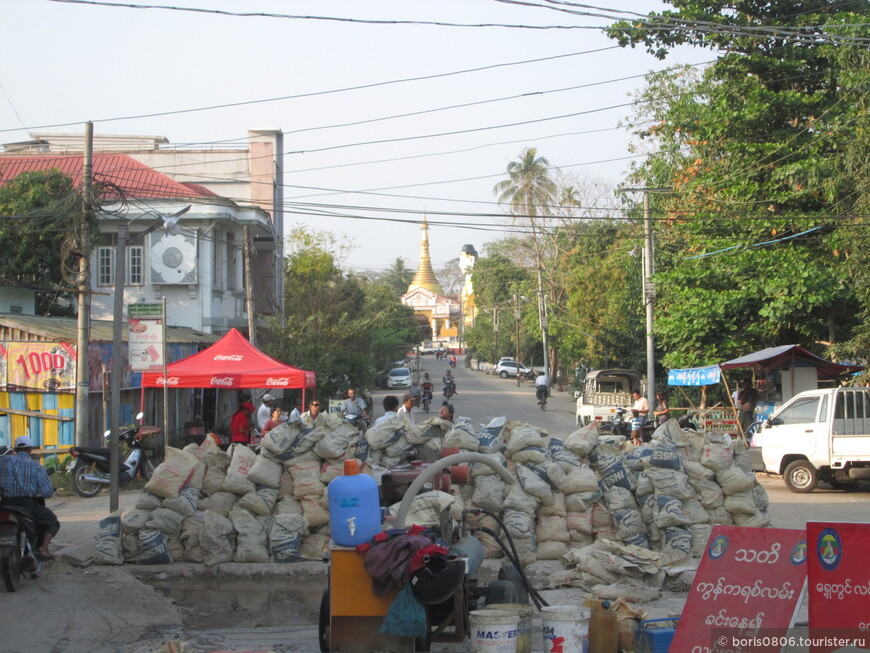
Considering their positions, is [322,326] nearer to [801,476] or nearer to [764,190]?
[764,190]

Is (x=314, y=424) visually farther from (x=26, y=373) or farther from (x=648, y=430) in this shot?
(x=648, y=430)

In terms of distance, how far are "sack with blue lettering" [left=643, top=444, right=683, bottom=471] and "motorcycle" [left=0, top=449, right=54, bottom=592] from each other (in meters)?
6.51

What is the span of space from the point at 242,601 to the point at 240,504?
4.75 ft

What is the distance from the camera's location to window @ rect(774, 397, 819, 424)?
597 inches

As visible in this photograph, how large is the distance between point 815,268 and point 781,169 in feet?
8.56

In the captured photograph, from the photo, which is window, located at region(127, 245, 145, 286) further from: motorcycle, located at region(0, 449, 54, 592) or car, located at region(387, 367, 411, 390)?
car, located at region(387, 367, 411, 390)

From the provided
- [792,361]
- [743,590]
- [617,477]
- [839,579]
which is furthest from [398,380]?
[839,579]

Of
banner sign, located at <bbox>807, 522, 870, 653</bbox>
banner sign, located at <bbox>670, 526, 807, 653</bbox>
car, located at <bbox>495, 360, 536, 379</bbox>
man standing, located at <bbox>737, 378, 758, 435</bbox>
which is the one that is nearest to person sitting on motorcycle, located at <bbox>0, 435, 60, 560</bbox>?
banner sign, located at <bbox>670, 526, 807, 653</bbox>

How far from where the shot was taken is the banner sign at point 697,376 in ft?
69.2

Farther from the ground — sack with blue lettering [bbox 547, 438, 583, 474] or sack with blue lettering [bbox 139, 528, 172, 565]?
sack with blue lettering [bbox 547, 438, 583, 474]

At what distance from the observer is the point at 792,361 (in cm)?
1986

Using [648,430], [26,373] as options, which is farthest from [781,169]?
[26,373]

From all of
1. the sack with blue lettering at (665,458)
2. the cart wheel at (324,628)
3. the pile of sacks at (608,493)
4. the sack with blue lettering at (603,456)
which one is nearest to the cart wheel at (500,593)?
the cart wheel at (324,628)

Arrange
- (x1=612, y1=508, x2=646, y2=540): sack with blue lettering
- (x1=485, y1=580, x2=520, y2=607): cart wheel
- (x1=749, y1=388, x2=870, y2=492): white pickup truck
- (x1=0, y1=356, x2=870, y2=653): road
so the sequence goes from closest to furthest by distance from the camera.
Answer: (x1=485, y1=580, x2=520, y2=607): cart wheel
(x1=0, y1=356, x2=870, y2=653): road
(x1=612, y1=508, x2=646, y2=540): sack with blue lettering
(x1=749, y1=388, x2=870, y2=492): white pickup truck
